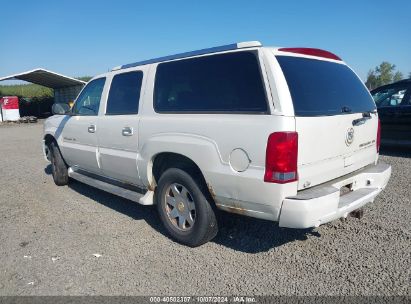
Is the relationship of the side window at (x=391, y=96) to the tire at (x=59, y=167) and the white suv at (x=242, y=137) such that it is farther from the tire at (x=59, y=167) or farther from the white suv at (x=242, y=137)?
the tire at (x=59, y=167)

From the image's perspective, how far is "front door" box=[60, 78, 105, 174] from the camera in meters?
4.79

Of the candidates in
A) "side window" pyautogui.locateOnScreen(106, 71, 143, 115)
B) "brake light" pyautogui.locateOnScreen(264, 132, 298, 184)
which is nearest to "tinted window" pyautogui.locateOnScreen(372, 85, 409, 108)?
"brake light" pyautogui.locateOnScreen(264, 132, 298, 184)

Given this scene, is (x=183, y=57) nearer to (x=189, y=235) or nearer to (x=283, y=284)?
(x=189, y=235)

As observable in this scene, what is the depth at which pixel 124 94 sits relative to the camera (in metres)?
4.32

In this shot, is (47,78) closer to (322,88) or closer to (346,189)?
(322,88)

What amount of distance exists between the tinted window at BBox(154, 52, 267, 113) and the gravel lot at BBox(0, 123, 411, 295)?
149 cm

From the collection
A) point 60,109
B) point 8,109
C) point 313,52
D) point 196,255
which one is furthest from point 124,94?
point 8,109

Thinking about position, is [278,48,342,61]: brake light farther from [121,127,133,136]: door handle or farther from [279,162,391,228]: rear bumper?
[121,127,133,136]: door handle

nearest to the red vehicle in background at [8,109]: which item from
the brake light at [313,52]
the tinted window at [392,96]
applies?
the tinted window at [392,96]

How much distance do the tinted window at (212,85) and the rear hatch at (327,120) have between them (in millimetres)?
294

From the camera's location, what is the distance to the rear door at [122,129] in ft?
13.2

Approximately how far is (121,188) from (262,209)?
2232mm

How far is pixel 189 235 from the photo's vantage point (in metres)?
3.51

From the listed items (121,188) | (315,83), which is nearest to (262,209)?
(315,83)
